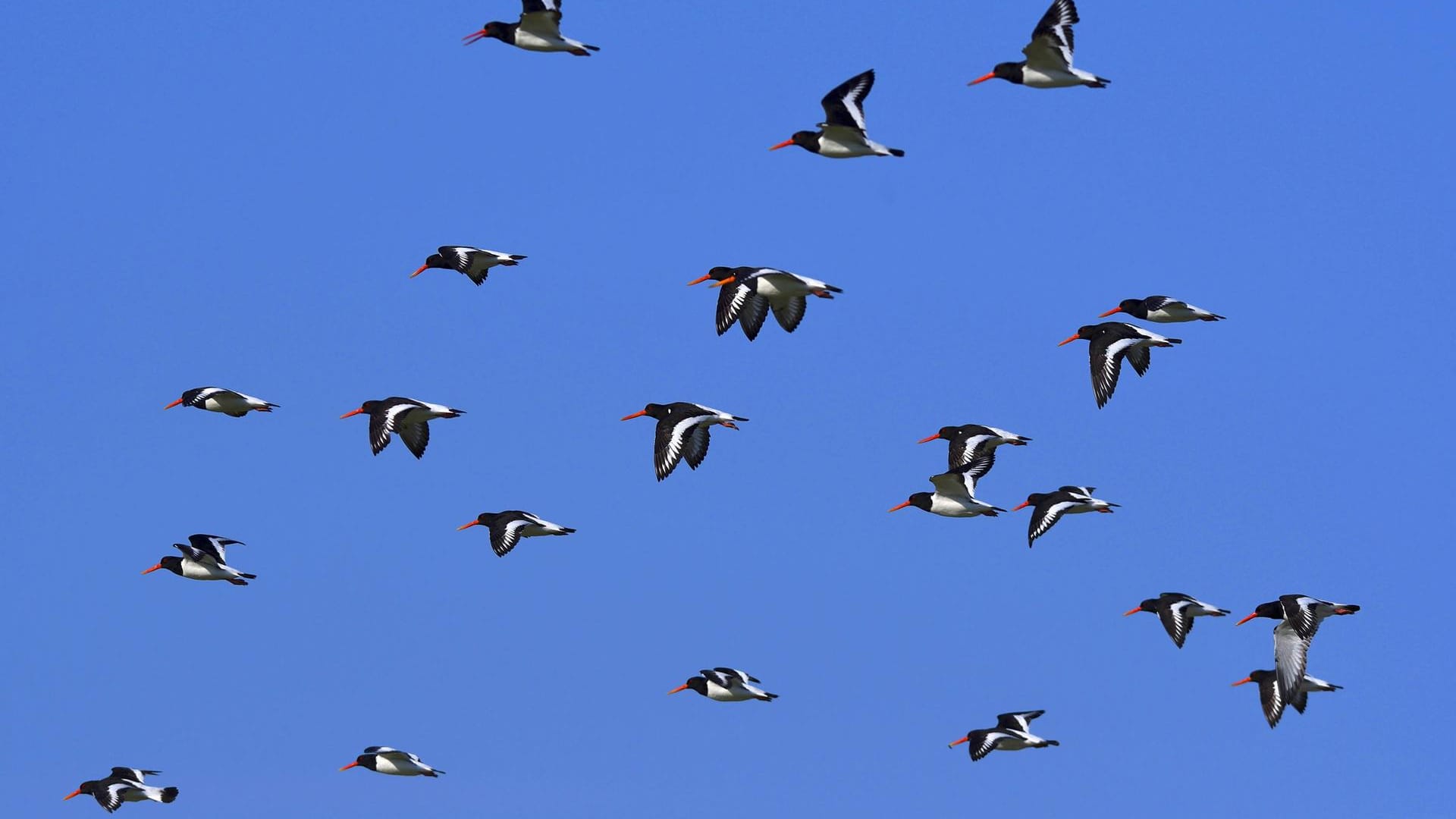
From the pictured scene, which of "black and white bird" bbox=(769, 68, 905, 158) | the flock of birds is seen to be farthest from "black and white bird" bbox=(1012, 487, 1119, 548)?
"black and white bird" bbox=(769, 68, 905, 158)

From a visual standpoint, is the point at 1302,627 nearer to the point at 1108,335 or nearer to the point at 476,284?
the point at 1108,335

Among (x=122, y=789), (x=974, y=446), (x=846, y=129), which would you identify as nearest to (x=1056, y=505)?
(x=974, y=446)

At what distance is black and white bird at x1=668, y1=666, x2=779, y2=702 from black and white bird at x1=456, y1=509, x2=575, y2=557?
2.73m

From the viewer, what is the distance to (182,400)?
33.9 m

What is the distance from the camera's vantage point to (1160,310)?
1254 inches

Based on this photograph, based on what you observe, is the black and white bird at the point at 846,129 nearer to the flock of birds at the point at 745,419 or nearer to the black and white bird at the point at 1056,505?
the flock of birds at the point at 745,419

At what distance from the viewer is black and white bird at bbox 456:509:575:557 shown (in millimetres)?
32031

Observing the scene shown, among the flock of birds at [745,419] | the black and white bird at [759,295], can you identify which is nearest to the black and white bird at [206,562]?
the flock of birds at [745,419]

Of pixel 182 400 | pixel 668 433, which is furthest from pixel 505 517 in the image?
pixel 182 400

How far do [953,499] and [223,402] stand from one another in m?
9.77

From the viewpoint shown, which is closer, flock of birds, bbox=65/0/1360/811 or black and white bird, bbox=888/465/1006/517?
flock of birds, bbox=65/0/1360/811

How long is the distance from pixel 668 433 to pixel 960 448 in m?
4.37

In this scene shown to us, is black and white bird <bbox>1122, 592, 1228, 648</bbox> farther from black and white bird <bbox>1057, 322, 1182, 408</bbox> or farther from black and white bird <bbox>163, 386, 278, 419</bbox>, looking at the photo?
black and white bird <bbox>163, 386, 278, 419</bbox>

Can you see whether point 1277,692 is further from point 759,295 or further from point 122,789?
point 122,789
